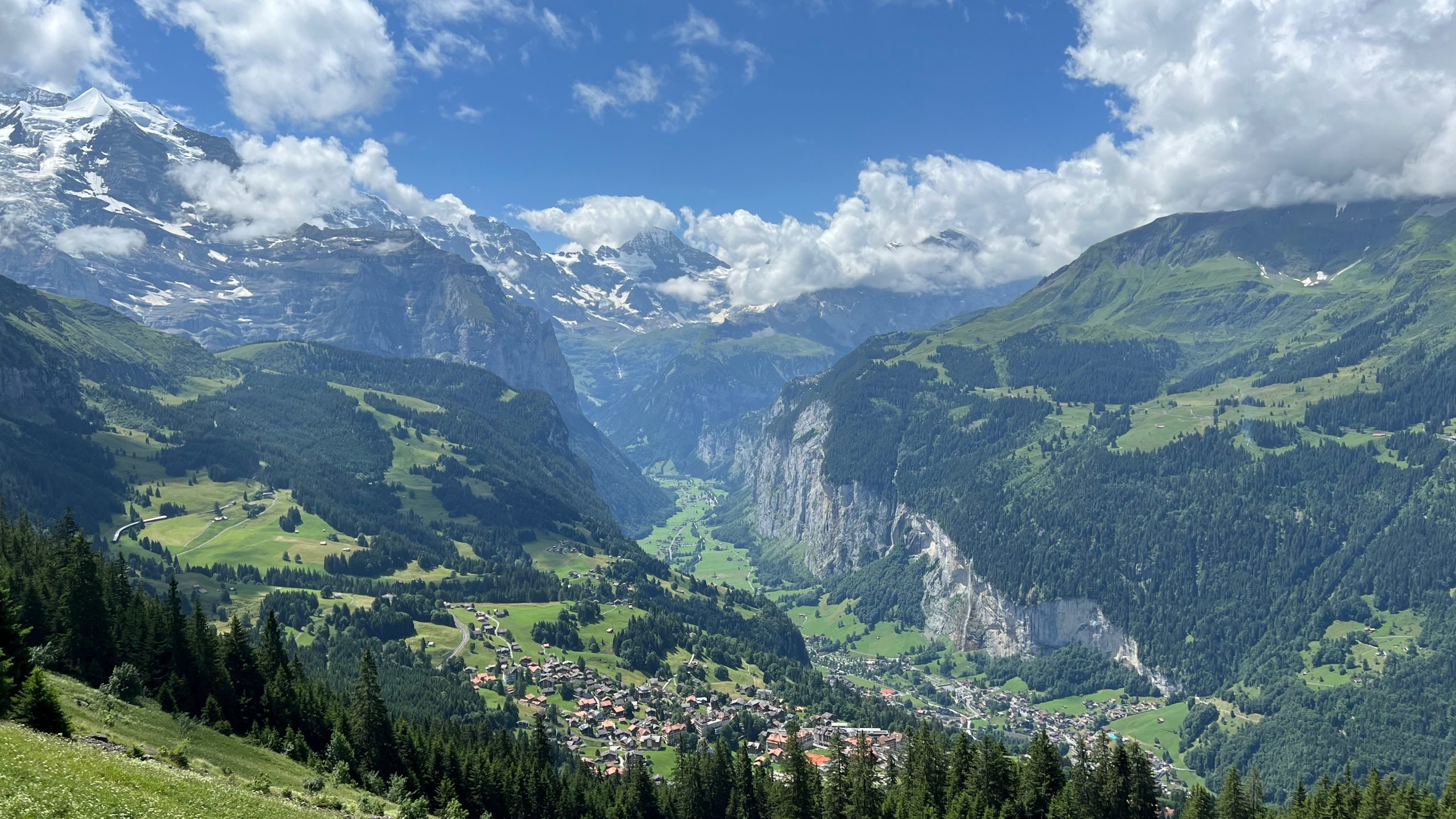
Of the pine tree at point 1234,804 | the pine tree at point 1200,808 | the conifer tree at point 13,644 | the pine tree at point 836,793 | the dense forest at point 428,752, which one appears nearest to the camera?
the conifer tree at point 13,644

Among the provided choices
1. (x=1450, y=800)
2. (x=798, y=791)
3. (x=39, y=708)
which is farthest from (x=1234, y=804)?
(x=39, y=708)

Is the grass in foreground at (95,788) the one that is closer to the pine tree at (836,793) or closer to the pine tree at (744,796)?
the pine tree at (836,793)

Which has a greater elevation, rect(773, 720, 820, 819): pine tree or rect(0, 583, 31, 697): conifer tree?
rect(0, 583, 31, 697): conifer tree

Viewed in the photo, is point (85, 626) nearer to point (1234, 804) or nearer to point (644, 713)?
point (644, 713)

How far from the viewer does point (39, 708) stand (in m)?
44.8

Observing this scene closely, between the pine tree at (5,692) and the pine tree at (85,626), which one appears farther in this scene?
the pine tree at (85,626)

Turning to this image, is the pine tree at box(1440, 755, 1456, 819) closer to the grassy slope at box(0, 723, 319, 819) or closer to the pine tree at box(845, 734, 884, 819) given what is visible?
the pine tree at box(845, 734, 884, 819)

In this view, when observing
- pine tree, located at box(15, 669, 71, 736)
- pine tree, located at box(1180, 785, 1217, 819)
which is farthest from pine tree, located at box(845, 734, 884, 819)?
pine tree, located at box(15, 669, 71, 736)

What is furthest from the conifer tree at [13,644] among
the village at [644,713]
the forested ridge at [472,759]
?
the village at [644,713]

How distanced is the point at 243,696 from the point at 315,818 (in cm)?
4161

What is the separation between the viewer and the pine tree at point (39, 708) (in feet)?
143

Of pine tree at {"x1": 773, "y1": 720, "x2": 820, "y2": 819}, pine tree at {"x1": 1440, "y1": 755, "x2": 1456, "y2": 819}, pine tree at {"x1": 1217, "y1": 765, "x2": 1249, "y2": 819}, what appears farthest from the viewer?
pine tree at {"x1": 773, "y1": 720, "x2": 820, "y2": 819}

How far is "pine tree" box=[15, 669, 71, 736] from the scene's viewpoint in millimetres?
43594

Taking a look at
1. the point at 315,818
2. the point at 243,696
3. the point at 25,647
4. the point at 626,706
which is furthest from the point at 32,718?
the point at 626,706
